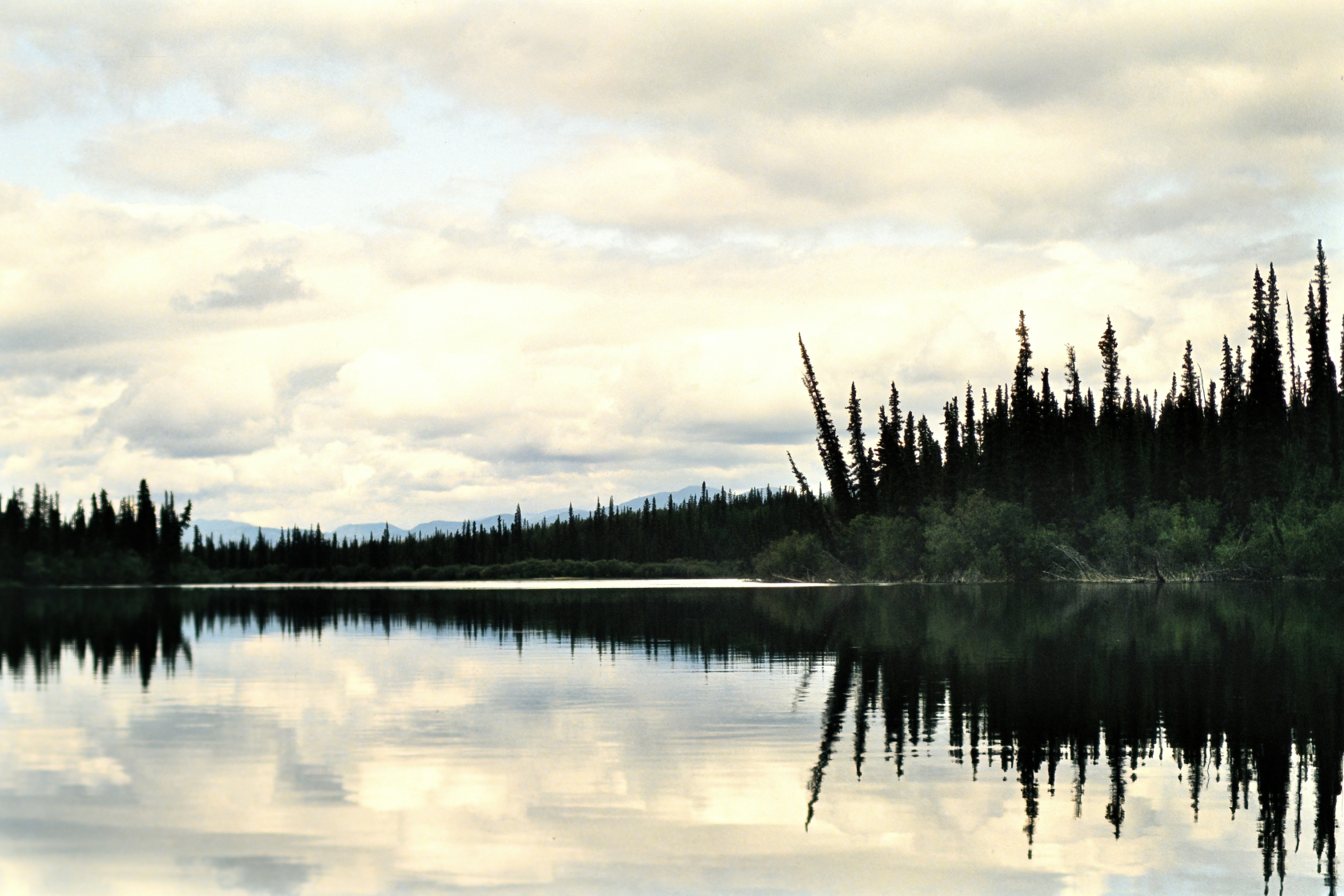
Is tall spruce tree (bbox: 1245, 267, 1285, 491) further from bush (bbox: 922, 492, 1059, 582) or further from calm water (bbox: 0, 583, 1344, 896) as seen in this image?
calm water (bbox: 0, 583, 1344, 896)

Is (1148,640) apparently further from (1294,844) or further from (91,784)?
(91,784)

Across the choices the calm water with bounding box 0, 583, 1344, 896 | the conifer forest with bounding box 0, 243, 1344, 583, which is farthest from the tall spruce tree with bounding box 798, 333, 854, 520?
the calm water with bounding box 0, 583, 1344, 896

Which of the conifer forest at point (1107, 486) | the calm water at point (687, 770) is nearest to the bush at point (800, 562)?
the conifer forest at point (1107, 486)

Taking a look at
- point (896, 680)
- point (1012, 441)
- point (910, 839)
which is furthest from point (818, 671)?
point (1012, 441)

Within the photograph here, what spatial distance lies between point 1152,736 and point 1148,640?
992 inches

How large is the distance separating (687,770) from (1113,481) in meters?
135

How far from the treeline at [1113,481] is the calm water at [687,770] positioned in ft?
301

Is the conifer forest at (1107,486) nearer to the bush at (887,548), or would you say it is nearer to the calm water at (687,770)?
the bush at (887,548)

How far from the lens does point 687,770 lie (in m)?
22.6

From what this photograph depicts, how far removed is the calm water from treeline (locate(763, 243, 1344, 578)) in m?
91.7

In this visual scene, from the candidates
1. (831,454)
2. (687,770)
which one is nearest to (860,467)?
(831,454)

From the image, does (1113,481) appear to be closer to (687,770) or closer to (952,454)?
(952,454)

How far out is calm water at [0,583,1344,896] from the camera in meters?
16.3

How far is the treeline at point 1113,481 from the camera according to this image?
442 feet
